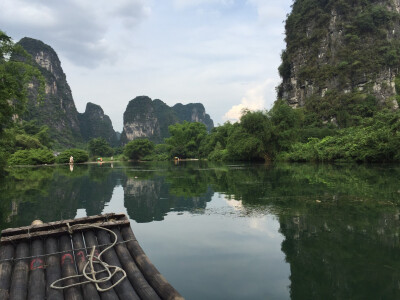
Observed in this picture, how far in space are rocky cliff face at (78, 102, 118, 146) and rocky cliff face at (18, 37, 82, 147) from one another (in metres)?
8.68

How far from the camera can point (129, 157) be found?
65375 millimetres

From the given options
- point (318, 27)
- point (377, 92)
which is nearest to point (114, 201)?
point (377, 92)

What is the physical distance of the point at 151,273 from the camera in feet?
→ 8.98

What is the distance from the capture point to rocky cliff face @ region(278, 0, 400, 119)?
1687 inches

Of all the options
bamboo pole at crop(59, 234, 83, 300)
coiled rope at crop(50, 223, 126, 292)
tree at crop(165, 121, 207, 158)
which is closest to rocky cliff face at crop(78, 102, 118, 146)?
tree at crop(165, 121, 207, 158)

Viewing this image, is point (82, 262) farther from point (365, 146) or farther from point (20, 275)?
point (365, 146)

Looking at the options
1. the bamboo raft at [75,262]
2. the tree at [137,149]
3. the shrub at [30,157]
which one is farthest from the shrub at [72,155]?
the bamboo raft at [75,262]

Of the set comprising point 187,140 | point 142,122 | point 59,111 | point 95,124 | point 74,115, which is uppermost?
point 74,115

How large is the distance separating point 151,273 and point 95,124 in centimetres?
13320

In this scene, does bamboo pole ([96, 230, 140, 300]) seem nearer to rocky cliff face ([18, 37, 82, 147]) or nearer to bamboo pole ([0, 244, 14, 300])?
bamboo pole ([0, 244, 14, 300])

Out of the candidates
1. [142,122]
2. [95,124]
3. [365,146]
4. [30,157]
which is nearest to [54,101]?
[95,124]

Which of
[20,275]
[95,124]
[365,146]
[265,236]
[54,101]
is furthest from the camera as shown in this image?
[95,124]

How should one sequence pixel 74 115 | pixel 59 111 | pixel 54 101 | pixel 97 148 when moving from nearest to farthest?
1. pixel 97 148
2. pixel 59 111
3. pixel 54 101
4. pixel 74 115

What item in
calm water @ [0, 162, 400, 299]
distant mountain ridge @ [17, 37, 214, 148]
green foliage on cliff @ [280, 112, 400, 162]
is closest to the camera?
calm water @ [0, 162, 400, 299]
